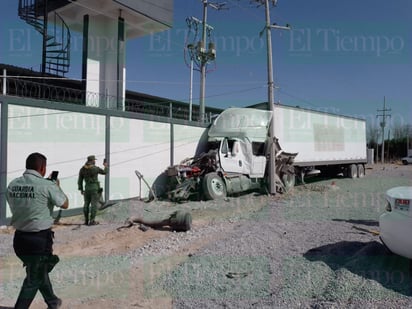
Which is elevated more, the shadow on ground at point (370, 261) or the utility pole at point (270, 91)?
the utility pole at point (270, 91)

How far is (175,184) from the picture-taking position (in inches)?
547

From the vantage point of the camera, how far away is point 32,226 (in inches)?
147

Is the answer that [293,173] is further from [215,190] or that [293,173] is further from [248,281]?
[248,281]

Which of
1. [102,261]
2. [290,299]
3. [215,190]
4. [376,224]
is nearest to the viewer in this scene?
[290,299]

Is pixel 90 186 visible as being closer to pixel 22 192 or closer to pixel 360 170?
pixel 22 192

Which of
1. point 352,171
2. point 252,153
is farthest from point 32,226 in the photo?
point 352,171

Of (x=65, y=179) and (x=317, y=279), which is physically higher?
(x=65, y=179)

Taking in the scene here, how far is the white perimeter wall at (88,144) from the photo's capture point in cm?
947

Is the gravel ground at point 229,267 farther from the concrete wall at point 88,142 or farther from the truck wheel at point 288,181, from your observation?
the truck wheel at point 288,181

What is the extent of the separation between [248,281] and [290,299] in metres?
0.73

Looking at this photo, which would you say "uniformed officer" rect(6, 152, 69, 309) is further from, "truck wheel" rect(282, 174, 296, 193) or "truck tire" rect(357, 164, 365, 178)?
"truck tire" rect(357, 164, 365, 178)

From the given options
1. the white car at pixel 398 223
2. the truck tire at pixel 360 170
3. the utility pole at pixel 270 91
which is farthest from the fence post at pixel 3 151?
the truck tire at pixel 360 170

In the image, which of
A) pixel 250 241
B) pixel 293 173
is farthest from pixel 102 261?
pixel 293 173

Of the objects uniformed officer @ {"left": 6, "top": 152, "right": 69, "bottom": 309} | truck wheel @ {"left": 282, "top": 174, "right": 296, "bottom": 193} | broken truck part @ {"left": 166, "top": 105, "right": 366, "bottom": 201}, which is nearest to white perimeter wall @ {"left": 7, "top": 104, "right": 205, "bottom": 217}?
broken truck part @ {"left": 166, "top": 105, "right": 366, "bottom": 201}
